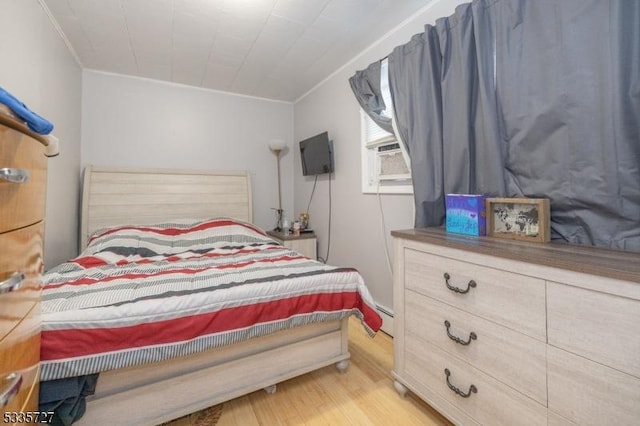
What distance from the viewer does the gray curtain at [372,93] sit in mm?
2226

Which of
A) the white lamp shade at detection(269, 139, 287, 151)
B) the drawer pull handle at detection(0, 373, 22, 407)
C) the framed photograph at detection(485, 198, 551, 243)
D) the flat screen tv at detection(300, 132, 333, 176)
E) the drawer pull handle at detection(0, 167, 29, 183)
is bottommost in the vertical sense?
the drawer pull handle at detection(0, 373, 22, 407)

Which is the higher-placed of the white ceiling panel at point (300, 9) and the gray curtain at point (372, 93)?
the white ceiling panel at point (300, 9)

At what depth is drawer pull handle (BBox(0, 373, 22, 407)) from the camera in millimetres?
625

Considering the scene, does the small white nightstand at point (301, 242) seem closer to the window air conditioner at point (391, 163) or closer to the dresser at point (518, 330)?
the window air conditioner at point (391, 163)

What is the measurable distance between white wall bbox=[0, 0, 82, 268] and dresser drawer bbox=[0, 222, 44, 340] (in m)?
1.27

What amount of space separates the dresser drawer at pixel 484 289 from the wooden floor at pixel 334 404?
614 mm

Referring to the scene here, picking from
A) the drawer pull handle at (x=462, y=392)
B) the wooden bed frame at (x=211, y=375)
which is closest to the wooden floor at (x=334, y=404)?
the wooden bed frame at (x=211, y=375)

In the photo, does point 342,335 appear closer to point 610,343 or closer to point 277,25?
point 610,343

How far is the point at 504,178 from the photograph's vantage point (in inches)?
57.2

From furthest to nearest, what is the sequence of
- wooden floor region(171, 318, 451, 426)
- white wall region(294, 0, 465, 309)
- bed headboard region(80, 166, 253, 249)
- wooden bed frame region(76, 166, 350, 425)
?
bed headboard region(80, 166, 253, 249) → white wall region(294, 0, 465, 309) → wooden floor region(171, 318, 451, 426) → wooden bed frame region(76, 166, 350, 425)

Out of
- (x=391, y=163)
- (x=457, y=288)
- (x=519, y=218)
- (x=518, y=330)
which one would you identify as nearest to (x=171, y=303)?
(x=457, y=288)

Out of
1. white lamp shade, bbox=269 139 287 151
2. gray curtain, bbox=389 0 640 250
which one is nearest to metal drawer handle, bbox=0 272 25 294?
gray curtain, bbox=389 0 640 250

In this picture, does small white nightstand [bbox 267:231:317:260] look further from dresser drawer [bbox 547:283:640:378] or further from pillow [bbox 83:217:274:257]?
dresser drawer [bbox 547:283:640:378]

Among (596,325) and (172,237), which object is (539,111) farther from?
(172,237)
